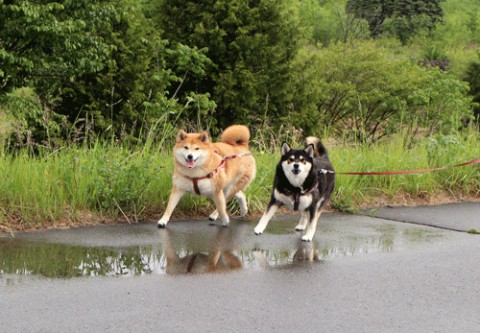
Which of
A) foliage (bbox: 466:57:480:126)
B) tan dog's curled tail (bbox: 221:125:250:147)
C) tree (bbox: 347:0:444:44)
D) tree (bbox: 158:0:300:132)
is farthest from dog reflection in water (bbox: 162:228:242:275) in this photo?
tree (bbox: 347:0:444:44)

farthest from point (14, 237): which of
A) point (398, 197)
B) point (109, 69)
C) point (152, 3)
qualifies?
point (152, 3)

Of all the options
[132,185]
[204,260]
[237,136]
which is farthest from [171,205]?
[204,260]

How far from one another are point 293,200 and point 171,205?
1.45 metres

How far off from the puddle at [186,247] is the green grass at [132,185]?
40 centimetres

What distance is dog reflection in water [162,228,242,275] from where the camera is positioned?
621cm

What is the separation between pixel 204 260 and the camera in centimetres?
656

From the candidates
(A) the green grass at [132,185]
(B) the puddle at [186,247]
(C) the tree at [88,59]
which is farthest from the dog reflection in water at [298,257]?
(C) the tree at [88,59]

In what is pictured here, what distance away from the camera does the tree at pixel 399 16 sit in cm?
5238

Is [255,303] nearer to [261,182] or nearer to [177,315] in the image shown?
[177,315]

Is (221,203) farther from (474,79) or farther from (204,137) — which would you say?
(474,79)

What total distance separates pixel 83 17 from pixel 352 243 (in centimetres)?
892

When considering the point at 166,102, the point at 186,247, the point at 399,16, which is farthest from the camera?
the point at 399,16

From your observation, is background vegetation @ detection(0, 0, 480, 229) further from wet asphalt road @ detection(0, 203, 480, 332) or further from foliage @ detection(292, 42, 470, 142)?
wet asphalt road @ detection(0, 203, 480, 332)

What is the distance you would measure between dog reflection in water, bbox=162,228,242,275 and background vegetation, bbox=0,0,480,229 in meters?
1.57
